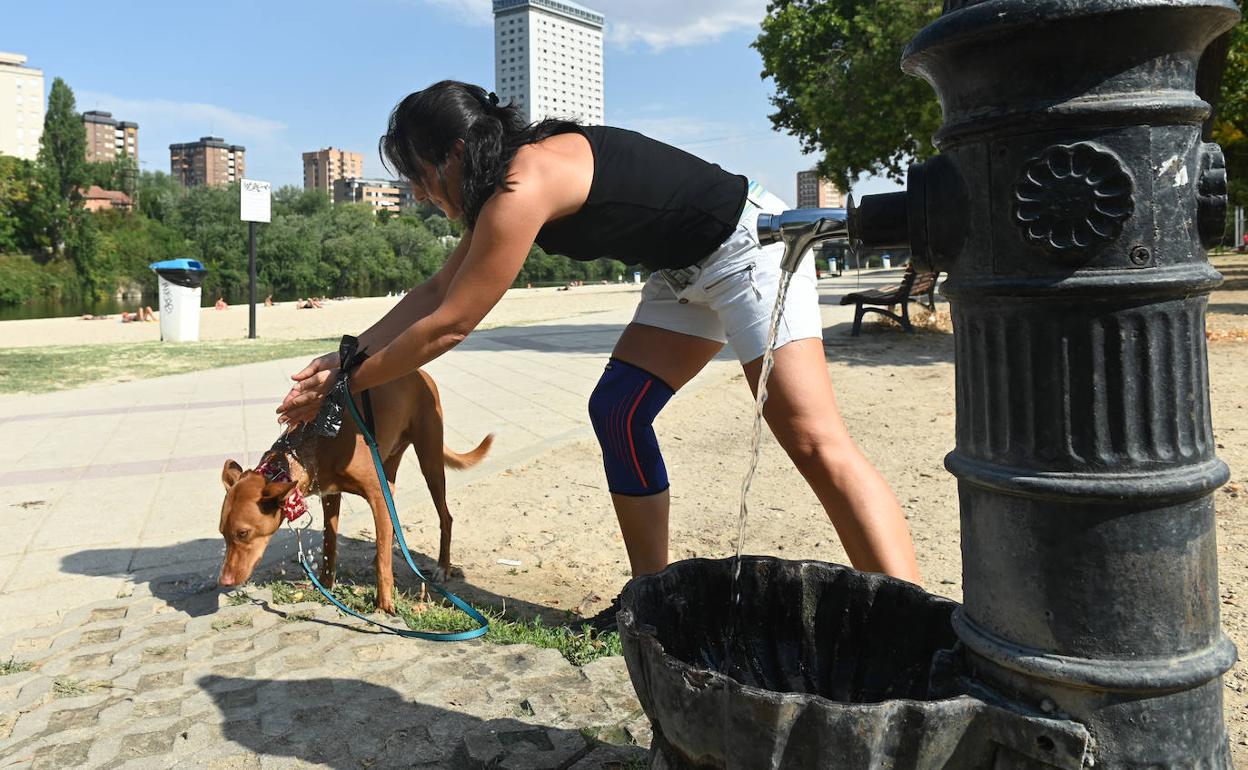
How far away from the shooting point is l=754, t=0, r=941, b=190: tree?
41.4ft

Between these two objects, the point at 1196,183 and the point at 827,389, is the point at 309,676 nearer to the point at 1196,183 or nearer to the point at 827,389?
the point at 827,389

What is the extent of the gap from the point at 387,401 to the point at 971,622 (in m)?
2.85

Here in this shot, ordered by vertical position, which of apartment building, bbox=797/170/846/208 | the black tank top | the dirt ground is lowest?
the dirt ground

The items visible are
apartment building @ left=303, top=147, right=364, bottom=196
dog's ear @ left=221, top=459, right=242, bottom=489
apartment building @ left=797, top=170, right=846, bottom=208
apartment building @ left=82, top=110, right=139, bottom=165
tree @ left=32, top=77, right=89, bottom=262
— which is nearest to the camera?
dog's ear @ left=221, top=459, right=242, bottom=489

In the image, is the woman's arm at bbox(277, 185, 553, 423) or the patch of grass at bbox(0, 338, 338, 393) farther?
the patch of grass at bbox(0, 338, 338, 393)

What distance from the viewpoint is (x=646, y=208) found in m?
2.58

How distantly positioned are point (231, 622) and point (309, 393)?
3.26ft

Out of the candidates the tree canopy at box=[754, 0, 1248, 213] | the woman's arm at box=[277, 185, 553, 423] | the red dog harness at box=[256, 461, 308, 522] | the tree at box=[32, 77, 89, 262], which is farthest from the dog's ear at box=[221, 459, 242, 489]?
the tree at box=[32, 77, 89, 262]

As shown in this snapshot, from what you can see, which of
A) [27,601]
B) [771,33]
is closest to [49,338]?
[771,33]

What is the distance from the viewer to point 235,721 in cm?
261

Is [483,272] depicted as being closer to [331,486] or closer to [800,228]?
[800,228]

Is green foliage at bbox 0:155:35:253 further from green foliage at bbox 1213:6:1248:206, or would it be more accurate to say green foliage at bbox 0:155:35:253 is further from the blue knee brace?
the blue knee brace

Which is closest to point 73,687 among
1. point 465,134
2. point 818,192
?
point 465,134

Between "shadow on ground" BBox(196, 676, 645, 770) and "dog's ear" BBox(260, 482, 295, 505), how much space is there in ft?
2.90
